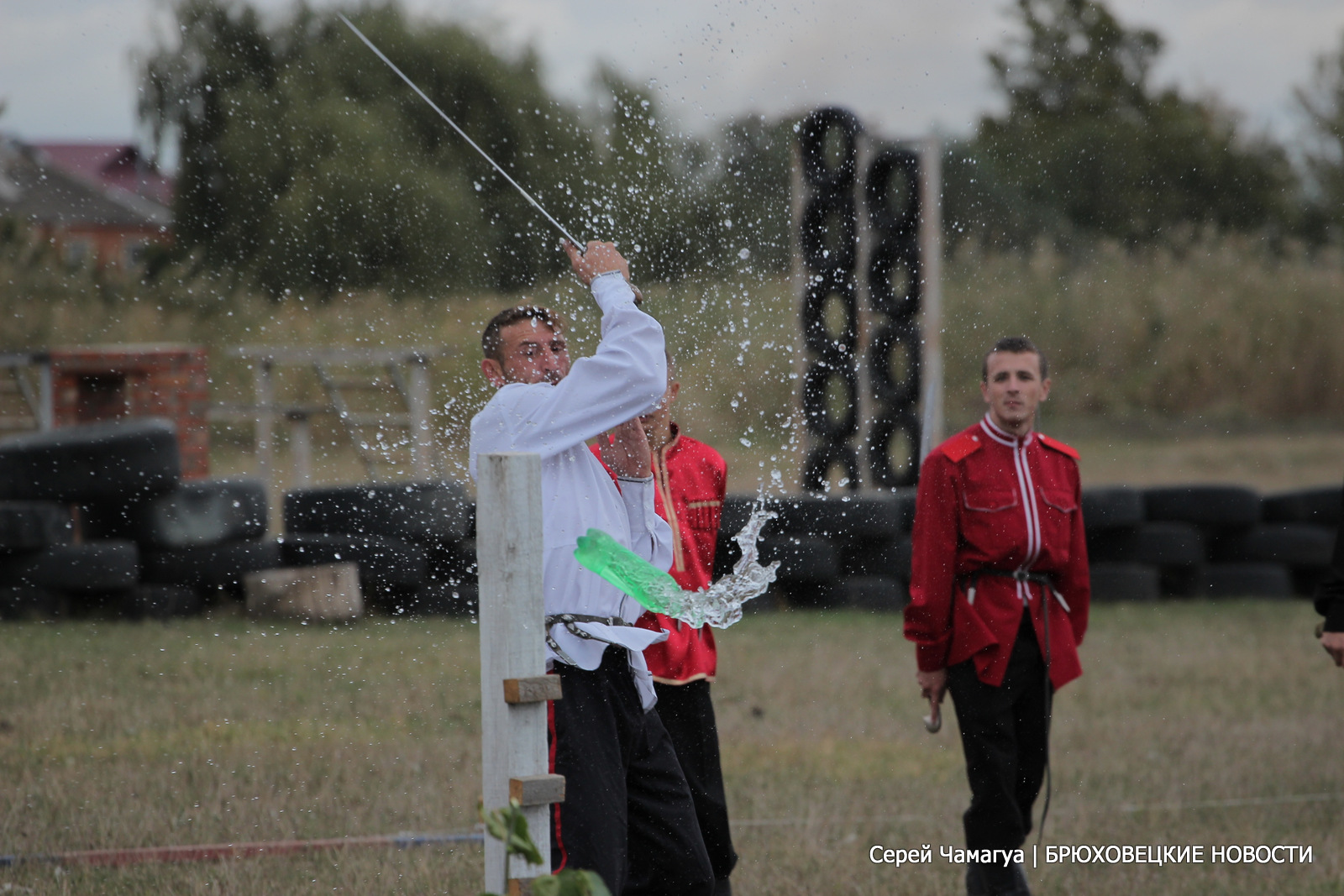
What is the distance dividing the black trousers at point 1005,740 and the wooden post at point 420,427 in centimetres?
766

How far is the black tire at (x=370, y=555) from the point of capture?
9.39 m

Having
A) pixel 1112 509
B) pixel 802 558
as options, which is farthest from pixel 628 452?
pixel 1112 509

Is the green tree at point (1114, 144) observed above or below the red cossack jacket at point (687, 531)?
above

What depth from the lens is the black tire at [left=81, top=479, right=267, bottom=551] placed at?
9.26 metres

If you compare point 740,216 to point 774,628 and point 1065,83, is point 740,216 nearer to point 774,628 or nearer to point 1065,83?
point 774,628

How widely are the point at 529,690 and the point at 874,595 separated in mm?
7543

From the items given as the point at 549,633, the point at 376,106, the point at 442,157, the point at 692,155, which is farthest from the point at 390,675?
the point at 376,106

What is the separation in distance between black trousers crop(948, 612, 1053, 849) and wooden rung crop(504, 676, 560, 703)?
82.6 inches

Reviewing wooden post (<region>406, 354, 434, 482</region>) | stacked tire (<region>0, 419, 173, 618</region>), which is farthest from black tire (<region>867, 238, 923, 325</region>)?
stacked tire (<region>0, 419, 173, 618</region>)

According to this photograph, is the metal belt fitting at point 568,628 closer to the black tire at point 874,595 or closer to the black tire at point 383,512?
the black tire at point 383,512

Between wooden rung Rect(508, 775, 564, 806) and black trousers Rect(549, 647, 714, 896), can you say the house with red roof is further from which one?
wooden rung Rect(508, 775, 564, 806)

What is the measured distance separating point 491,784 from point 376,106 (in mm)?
13925

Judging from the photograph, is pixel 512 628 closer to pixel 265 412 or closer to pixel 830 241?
pixel 830 241

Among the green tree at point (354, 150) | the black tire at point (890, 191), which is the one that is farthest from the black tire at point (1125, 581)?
the green tree at point (354, 150)
